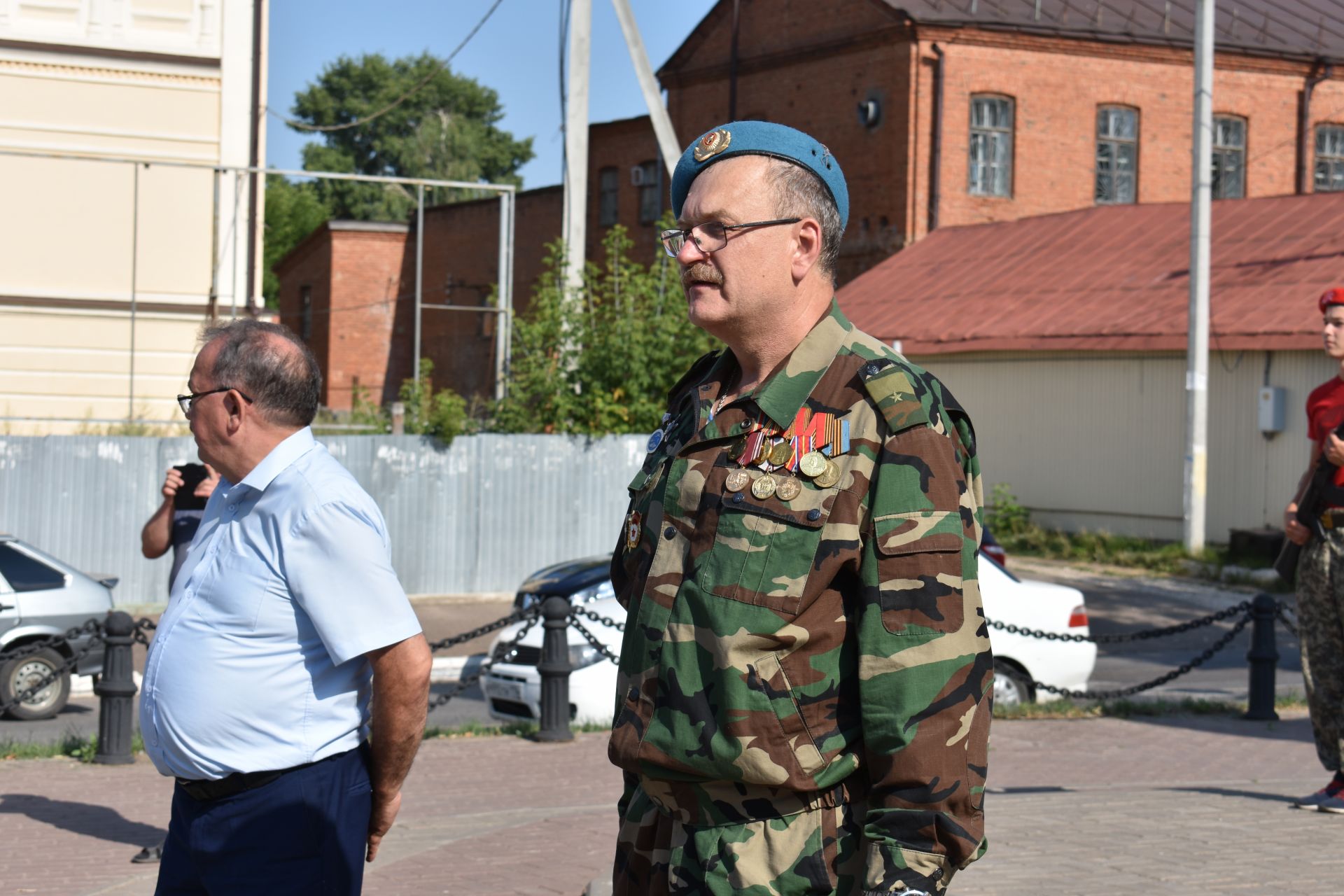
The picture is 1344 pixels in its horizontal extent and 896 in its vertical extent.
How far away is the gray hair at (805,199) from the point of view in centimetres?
269

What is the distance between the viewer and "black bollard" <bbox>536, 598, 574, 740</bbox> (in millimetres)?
9102

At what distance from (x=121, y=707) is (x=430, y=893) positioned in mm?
3279

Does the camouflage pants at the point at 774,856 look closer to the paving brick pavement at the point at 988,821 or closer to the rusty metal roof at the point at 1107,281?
the paving brick pavement at the point at 988,821

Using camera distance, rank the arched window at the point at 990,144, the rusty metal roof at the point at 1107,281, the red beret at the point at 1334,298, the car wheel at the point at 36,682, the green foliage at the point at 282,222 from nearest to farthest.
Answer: the red beret at the point at 1334,298 → the car wheel at the point at 36,682 → the rusty metal roof at the point at 1107,281 → the arched window at the point at 990,144 → the green foliage at the point at 282,222

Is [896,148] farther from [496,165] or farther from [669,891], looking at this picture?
[496,165]

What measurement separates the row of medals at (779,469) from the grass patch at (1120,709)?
26.8ft

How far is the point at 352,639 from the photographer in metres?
3.32

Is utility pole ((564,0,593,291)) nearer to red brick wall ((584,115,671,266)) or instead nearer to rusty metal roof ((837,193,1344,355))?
rusty metal roof ((837,193,1344,355))

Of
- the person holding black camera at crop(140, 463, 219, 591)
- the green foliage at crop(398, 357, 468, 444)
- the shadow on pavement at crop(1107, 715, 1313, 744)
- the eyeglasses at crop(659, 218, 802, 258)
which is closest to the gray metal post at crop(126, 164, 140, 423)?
the green foliage at crop(398, 357, 468, 444)

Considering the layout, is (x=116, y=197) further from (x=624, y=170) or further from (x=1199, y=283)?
(x=624, y=170)

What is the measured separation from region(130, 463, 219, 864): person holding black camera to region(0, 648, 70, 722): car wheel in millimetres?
3137

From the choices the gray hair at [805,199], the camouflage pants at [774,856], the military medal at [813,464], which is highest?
the gray hair at [805,199]

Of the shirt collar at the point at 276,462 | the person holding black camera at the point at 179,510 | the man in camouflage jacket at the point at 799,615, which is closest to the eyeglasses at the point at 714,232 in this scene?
the man in camouflage jacket at the point at 799,615


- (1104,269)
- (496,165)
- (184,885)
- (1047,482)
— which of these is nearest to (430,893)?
(184,885)
